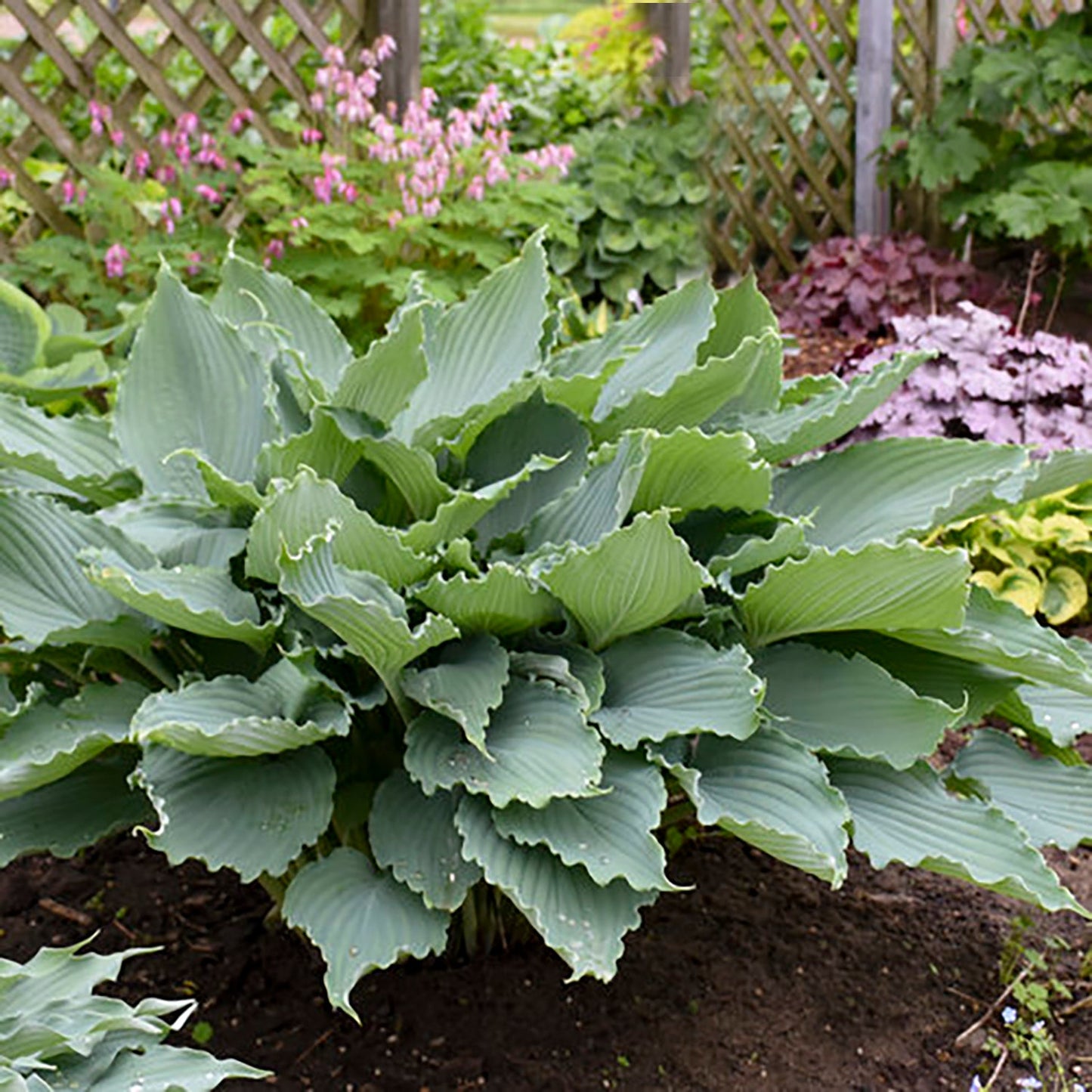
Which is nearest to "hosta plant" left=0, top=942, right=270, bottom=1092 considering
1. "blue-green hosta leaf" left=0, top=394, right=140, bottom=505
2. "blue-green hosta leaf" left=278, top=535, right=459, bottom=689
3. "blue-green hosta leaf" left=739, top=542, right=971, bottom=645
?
"blue-green hosta leaf" left=278, top=535, right=459, bottom=689

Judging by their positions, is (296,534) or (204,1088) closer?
(204,1088)

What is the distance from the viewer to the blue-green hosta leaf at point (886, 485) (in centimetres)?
205

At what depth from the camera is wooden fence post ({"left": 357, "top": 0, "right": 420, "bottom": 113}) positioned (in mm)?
5266

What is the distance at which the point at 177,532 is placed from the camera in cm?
192

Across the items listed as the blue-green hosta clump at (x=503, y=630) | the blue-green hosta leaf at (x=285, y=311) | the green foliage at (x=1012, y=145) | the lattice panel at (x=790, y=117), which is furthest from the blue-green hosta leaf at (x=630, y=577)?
the lattice panel at (x=790, y=117)

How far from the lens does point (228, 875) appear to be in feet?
7.86

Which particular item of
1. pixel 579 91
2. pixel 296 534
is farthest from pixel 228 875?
pixel 579 91

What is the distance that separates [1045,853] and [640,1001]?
925 mm

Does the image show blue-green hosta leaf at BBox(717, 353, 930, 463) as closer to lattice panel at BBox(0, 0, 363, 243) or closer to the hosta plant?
the hosta plant

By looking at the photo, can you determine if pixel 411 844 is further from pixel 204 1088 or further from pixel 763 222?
pixel 763 222

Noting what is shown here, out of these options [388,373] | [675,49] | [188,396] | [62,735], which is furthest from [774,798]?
[675,49]

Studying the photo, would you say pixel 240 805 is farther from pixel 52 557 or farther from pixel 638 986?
pixel 638 986

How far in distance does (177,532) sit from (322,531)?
262 mm

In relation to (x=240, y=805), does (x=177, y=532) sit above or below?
above
